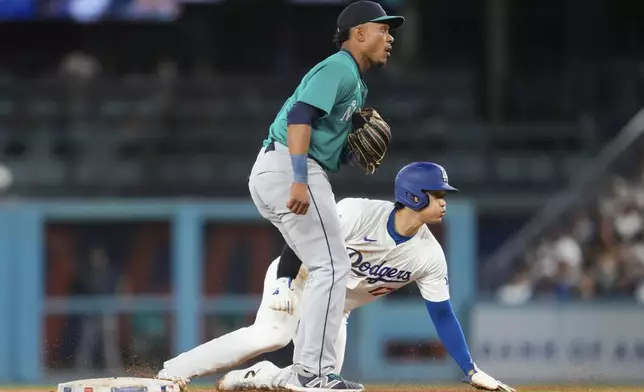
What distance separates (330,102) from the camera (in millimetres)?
6031

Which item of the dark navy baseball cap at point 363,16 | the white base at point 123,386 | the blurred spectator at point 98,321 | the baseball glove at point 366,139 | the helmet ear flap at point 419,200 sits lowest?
the blurred spectator at point 98,321

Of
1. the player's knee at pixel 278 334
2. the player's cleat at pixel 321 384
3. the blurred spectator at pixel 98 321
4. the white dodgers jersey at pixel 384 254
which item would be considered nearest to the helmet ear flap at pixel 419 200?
the white dodgers jersey at pixel 384 254

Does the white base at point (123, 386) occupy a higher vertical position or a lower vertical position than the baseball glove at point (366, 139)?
lower

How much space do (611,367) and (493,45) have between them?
16.9ft

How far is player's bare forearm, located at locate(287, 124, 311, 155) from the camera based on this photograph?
19.7 feet

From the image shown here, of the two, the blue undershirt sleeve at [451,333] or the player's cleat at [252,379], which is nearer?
the blue undershirt sleeve at [451,333]

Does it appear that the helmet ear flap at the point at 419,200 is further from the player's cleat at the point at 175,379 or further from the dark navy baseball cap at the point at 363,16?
the player's cleat at the point at 175,379

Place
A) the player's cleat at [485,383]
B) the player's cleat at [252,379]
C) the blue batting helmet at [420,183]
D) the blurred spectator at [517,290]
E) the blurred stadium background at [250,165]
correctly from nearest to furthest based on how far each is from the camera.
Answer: the player's cleat at [485,383], the blue batting helmet at [420,183], the player's cleat at [252,379], the blurred stadium background at [250,165], the blurred spectator at [517,290]

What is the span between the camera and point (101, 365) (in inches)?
549

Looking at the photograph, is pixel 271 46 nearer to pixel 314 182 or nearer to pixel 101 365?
pixel 101 365

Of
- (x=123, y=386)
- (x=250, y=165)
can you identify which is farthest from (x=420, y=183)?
(x=250, y=165)

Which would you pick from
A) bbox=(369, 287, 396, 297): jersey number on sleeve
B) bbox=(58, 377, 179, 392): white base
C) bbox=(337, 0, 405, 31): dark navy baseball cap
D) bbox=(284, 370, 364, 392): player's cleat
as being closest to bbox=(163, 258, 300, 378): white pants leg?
bbox=(58, 377, 179, 392): white base

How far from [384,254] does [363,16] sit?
1.32 meters

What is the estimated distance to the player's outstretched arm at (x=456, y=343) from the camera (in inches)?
263
